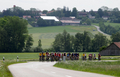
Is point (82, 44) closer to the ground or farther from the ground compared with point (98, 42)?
closer to the ground

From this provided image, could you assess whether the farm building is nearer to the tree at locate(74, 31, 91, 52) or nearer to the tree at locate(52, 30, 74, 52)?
the tree at locate(74, 31, 91, 52)

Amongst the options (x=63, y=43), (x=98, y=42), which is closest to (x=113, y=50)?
(x=98, y=42)

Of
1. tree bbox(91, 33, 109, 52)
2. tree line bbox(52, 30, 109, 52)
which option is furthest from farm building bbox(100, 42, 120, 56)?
tree bbox(91, 33, 109, 52)

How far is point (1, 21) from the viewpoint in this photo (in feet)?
350

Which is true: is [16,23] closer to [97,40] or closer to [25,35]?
[25,35]

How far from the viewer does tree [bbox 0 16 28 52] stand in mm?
97562

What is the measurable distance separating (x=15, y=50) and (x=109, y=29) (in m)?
84.9

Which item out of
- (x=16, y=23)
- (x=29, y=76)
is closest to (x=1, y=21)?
(x=16, y=23)

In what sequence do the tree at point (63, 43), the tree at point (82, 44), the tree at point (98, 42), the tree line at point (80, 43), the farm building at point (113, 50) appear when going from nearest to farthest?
the farm building at point (113, 50), the tree at point (63, 43), the tree line at point (80, 43), the tree at point (98, 42), the tree at point (82, 44)

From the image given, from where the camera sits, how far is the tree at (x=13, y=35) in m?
97.6

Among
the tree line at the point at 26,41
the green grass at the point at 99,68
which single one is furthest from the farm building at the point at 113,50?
the green grass at the point at 99,68

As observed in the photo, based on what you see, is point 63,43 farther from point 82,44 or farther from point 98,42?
point 98,42

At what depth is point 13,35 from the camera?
10100 cm

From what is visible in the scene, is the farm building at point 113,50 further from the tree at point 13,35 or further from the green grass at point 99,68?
the green grass at point 99,68
